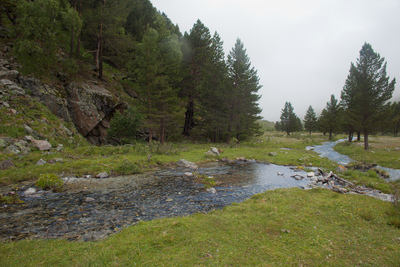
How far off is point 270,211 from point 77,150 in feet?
59.1

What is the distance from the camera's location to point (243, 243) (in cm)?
506

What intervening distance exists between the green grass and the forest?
66.5ft

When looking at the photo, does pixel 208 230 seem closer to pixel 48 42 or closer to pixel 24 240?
pixel 24 240

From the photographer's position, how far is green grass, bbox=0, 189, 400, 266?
4.29 metres

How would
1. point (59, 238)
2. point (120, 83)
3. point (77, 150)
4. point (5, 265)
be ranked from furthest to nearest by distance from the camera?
1. point (120, 83)
2. point (77, 150)
3. point (59, 238)
4. point (5, 265)

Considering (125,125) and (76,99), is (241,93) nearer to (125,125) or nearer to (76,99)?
(125,125)

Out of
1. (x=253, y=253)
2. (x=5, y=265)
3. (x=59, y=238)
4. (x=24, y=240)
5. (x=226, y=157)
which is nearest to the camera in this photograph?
(x=5, y=265)

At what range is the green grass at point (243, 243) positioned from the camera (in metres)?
4.29

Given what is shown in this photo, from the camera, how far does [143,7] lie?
4594 cm

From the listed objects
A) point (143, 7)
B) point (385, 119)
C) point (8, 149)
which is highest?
point (143, 7)

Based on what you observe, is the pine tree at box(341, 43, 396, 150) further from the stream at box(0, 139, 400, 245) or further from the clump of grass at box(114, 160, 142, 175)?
the clump of grass at box(114, 160, 142, 175)

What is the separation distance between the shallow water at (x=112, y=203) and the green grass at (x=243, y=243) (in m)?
1.02

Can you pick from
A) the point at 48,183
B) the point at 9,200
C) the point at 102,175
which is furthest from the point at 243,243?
the point at 102,175

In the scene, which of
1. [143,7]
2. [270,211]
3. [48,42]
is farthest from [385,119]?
[143,7]
